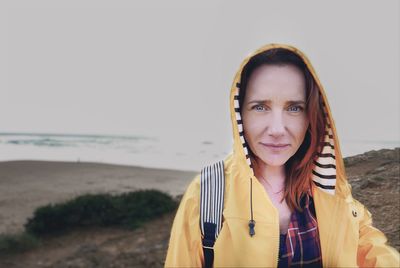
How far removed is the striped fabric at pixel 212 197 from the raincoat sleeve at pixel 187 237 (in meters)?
0.03

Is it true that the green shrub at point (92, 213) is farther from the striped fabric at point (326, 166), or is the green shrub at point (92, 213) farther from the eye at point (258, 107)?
the eye at point (258, 107)

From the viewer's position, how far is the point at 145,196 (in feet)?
26.2

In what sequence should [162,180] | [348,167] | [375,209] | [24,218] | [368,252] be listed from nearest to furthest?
[368,252] → [375,209] → [348,167] → [24,218] → [162,180]

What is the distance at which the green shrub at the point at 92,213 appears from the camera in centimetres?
705

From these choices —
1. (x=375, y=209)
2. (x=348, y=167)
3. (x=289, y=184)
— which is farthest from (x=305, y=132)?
(x=348, y=167)

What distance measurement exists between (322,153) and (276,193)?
32 centimetres

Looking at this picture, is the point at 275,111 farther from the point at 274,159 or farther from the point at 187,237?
the point at 187,237

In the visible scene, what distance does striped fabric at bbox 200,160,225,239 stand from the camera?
6.69 ft

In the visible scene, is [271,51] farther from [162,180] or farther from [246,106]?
[162,180]

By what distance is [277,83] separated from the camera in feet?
6.87

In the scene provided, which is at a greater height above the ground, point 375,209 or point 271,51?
point 271,51

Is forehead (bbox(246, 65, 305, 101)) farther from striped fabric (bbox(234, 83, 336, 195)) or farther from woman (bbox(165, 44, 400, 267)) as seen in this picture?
striped fabric (bbox(234, 83, 336, 195))

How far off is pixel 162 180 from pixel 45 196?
281cm

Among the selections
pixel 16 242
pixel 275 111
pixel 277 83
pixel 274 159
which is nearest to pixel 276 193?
pixel 274 159
